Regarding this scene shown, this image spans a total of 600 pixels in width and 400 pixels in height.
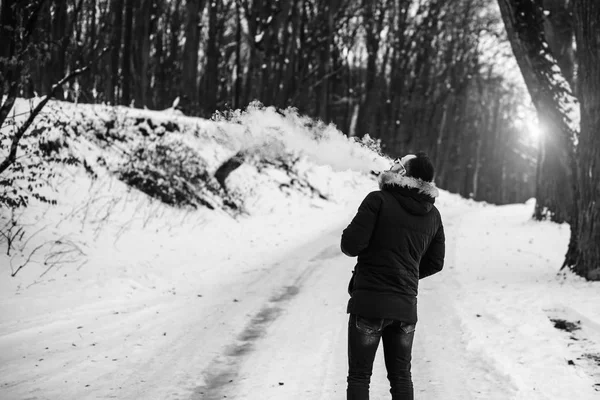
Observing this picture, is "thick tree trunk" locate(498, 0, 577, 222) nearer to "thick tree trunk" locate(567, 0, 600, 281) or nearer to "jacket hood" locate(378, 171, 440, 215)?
"thick tree trunk" locate(567, 0, 600, 281)

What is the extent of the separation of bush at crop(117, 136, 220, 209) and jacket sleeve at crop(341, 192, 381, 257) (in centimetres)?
881

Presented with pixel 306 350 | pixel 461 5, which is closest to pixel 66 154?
pixel 306 350

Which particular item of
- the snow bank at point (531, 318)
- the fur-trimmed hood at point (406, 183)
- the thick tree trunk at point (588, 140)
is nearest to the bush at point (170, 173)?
the snow bank at point (531, 318)

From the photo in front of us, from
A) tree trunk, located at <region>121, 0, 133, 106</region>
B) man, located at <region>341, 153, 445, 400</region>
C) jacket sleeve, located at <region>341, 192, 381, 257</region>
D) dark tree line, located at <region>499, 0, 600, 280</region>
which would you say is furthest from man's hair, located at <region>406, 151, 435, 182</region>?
tree trunk, located at <region>121, 0, 133, 106</region>

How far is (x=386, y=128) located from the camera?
1081 inches

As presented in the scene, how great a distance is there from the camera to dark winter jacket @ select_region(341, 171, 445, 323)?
3.13m

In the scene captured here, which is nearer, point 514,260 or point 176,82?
point 514,260

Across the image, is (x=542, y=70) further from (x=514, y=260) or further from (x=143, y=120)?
(x=143, y=120)

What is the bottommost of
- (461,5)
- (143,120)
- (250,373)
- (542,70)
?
(250,373)

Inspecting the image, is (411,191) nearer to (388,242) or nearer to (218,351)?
(388,242)

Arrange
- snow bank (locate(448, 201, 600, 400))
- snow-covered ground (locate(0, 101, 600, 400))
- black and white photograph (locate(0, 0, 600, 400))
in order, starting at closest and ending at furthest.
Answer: black and white photograph (locate(0, 0, 600, 400)) < snow-covered ground (locate(0, 101, 600, 400)) < snow bank (locate(448, 201, 600, 400))

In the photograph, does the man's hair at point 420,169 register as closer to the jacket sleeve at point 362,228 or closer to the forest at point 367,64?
the jacket sleeve at point 362,228

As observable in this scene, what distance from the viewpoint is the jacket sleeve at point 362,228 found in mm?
3115

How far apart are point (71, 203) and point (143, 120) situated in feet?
14.6
